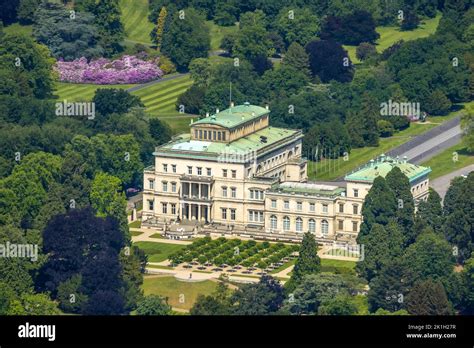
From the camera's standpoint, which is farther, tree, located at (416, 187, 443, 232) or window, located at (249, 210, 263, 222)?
window, located at (249, 210, 263, 222)

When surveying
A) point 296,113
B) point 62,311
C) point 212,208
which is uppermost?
point 296,113

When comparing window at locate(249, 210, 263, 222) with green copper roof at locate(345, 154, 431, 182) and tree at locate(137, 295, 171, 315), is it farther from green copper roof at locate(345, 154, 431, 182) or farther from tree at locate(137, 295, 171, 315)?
tree at locate(137, 295, 171, 315)

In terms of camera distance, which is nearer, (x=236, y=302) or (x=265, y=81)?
(x=236, y=302)

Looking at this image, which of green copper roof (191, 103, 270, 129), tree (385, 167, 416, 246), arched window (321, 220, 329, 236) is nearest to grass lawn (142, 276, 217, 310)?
tree (385, 167, 416, 246)

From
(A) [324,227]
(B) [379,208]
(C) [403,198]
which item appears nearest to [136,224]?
(A) [324,227]

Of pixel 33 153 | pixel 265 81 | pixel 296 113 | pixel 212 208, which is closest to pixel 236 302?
pixel 212 208

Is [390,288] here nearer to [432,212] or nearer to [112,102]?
[432,212]

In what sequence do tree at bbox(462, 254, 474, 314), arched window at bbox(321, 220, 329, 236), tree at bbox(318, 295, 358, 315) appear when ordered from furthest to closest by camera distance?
arched window at bbox(321, 220, 329, 236) < tree at bbox(462, 254, 474, 314) < tree at bbox(318, 295, 358, 315)

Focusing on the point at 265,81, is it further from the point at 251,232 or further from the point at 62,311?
the point at 62,311

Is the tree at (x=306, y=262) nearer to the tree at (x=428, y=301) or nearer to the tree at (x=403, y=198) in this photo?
the tree at (x=428, y=301)
